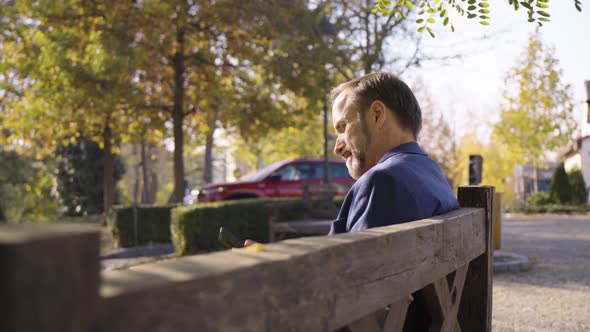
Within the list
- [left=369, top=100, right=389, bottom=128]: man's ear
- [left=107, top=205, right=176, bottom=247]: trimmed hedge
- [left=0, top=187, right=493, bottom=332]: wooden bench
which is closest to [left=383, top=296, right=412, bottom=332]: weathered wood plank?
[left=0, top=187, right=493, bottom=332]: wooden bench

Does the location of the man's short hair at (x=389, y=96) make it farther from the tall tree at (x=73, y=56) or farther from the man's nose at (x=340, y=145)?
the tall tree at (x=73, y=56)

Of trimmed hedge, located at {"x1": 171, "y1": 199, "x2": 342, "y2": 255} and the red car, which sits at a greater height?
the red car

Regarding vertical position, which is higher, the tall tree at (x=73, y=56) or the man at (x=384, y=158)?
the tall tree at (x=73, y=56)

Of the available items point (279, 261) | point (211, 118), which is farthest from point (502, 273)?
point (211, 118)

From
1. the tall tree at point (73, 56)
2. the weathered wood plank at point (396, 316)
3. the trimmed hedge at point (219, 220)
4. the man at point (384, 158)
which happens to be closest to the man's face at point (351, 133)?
the man at point (384, 158)

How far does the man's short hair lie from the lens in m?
2.44

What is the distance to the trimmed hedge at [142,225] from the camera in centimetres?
1441

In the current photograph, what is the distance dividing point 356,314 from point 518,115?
34198 mm

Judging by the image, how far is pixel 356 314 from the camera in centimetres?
124

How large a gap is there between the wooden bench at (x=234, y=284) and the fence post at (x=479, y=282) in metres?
0.49

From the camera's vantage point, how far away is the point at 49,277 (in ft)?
2.16

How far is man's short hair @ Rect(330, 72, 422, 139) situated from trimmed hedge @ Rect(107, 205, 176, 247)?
12.5 meters

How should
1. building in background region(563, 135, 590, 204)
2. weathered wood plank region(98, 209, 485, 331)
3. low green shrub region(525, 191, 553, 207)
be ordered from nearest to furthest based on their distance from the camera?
weathered wood plank region(98, 209, 485, 331), low green shrub region(525, 191, 553, 207), building in background region(563, 135, 590, 204)

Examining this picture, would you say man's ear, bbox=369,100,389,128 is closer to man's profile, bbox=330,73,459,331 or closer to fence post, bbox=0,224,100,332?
man's profile, bbox=330,73,459,331
